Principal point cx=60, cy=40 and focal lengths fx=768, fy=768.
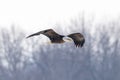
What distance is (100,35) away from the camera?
184ft

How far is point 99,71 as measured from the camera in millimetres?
58875

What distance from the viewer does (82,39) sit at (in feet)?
41.8

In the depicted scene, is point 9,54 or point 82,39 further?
point 9,54

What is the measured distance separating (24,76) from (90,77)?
16.4 feet

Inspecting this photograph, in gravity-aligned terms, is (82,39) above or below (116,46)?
above

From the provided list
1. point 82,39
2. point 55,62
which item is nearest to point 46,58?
point 55,62

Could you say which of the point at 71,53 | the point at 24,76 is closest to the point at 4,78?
the point at 24,76

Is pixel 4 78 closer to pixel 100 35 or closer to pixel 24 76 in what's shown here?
pixel 24 76

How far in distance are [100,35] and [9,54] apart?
732cm

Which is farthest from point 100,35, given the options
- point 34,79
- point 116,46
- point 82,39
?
point 82,39

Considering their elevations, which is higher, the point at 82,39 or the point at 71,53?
the point at 82,39

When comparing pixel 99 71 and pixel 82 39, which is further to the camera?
pixel 99 71

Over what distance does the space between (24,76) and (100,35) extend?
6.62 meters

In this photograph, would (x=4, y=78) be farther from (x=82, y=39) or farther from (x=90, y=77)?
(x=82, y=39)
